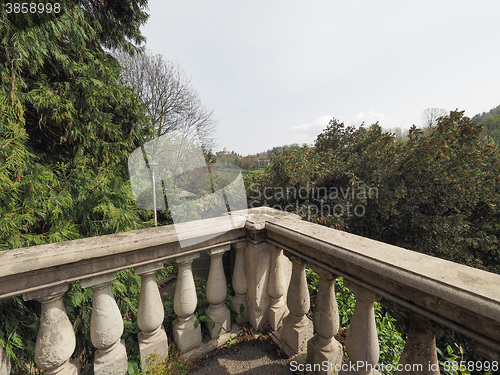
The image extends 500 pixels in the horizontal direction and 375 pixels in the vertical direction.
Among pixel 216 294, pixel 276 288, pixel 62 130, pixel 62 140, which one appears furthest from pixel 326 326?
pixel 62 130

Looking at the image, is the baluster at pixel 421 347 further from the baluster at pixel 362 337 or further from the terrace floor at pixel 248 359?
the terrace floor at pixel 248 359

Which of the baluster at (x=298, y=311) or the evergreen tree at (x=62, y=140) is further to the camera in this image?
the evergreen tree at (x=62, y=140)

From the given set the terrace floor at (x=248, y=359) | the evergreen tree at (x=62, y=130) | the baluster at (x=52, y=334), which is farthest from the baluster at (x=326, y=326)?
the evergreen tree at (x=62, y=130)

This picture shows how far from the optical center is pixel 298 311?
5.17 feet

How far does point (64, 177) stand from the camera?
320 centimetres

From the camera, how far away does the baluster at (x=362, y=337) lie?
45.2 inches

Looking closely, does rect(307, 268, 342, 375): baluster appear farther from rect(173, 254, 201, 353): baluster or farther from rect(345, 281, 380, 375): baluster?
rect(173, 254, 201, 353): baluster

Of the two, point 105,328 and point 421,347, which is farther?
point 105,328

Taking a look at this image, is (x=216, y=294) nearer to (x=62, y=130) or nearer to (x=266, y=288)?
(x=266, y=288)

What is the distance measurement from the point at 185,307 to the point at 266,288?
0.67 m

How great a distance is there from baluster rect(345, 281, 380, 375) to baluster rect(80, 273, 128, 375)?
143 cm

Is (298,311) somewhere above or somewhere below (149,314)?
below

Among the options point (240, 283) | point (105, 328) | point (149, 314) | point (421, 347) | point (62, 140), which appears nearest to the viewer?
point (421, 347)

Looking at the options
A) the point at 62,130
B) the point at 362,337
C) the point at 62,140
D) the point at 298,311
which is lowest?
the point at 298,311
